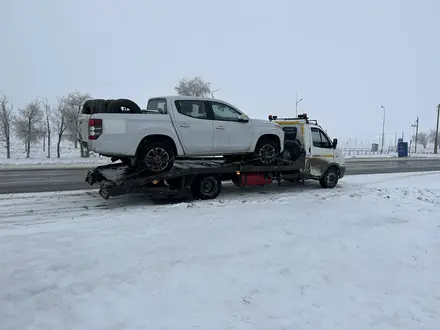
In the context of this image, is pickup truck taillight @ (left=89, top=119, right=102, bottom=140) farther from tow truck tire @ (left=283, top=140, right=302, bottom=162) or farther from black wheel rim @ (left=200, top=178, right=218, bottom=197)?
tow truck tire @ (left=283, top=140, right=302, bottom=162)

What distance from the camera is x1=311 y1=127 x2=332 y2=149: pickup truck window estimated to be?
11219mm

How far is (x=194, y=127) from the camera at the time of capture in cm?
872

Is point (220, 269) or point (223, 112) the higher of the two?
point (223, 112)

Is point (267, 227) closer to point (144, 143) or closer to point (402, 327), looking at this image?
point (402, 327)

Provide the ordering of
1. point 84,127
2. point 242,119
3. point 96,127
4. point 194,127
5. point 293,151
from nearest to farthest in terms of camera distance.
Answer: point 96,127 < point 84,127 < point 194,127 < point 242,119 < point 293,151

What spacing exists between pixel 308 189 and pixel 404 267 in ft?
20.5

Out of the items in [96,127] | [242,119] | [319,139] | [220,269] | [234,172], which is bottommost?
[220,269]

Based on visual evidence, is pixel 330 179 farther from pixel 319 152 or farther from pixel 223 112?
pixel 223 112

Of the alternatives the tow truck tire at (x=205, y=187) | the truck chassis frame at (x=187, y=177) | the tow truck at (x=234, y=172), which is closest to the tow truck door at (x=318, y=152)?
the tow truck at (x=234, y=172)

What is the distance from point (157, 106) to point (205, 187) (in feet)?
7.63

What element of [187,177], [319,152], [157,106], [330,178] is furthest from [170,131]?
[330,178]

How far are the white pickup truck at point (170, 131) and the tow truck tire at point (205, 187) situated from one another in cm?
62

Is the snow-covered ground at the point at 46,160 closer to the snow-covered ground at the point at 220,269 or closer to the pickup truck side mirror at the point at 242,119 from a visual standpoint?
the pickup truck side mirror at the point at 242,119

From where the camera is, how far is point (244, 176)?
9.80 m
